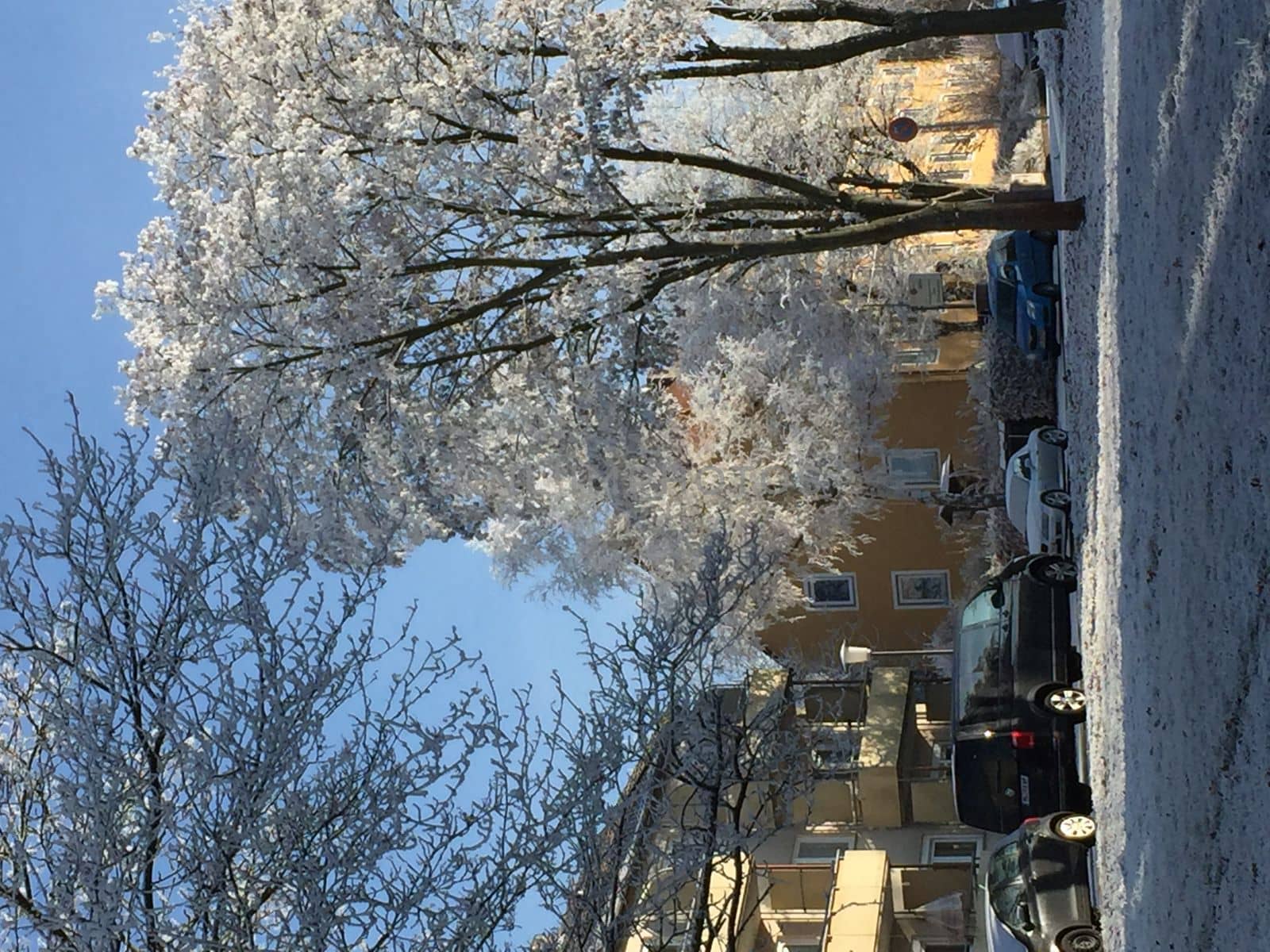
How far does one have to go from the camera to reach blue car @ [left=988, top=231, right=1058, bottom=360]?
17.5 metres

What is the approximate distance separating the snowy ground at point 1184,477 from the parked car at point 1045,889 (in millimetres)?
1073

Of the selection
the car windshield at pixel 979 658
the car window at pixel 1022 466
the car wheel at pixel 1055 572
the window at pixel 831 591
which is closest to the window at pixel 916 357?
the window at pixel 831 591

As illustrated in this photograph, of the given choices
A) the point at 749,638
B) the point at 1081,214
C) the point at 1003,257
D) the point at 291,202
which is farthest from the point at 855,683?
the point at 291,202

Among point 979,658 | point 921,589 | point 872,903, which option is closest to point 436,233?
point 979,658

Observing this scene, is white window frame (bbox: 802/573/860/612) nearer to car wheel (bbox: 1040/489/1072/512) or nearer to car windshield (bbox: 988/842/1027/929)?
car wheel (bbox: 1040/489/1072/512)

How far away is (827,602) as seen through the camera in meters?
29.6

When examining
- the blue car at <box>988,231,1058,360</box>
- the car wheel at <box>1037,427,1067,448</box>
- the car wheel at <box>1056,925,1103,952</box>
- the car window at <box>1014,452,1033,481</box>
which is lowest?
the car wheel at <box>1056,925,1103,952</box>

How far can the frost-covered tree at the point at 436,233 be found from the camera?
1380 cm

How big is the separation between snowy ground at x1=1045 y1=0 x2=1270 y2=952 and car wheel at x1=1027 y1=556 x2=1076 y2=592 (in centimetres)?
268

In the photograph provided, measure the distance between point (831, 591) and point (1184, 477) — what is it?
22.1m

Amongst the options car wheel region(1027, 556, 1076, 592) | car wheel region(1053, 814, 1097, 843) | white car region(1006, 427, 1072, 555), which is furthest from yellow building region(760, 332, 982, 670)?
car wheel region(1053, 814, 1097, 843)

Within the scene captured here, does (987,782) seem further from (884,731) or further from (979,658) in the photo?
(884,731)

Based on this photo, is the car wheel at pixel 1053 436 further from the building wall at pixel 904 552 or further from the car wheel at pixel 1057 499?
the building wall at pixel 904 552

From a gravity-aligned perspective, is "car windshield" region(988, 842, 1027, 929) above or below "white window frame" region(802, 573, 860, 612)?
below
